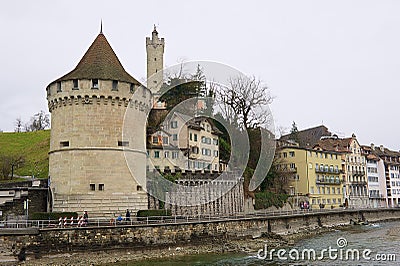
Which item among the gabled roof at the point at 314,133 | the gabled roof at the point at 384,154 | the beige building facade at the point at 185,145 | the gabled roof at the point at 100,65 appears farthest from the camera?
the gabled roof at the point at 314,133

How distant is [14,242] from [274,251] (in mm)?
15968

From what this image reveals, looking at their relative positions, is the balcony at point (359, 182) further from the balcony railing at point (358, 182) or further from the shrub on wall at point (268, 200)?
the shrub on wall at point (268, 200)

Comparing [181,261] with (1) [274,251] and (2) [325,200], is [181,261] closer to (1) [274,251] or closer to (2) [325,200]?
(1) [274,251]

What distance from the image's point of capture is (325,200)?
6259 cm

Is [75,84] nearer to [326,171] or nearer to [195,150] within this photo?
[195,150]

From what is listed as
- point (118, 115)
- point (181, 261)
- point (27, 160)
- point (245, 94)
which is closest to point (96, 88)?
point (118, 115)

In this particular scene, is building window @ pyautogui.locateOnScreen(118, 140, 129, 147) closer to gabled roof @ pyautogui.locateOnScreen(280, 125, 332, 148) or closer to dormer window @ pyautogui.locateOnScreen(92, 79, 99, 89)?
dormer window @ pyautogui.locateOnScreen(92, 79, 99, 89)

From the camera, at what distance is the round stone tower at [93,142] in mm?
28797

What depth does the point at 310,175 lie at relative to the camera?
60.6m

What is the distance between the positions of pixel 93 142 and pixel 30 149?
125 ft

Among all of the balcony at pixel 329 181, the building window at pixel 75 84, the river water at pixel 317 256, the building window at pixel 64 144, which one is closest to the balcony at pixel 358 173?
the balcony at pixel 329 181

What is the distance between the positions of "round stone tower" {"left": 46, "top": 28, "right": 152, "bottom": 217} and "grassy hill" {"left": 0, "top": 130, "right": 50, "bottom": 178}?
22200 mm

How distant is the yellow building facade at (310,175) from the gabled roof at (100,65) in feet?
99.2

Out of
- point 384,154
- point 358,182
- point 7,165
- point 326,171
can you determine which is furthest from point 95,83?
point 384,154
